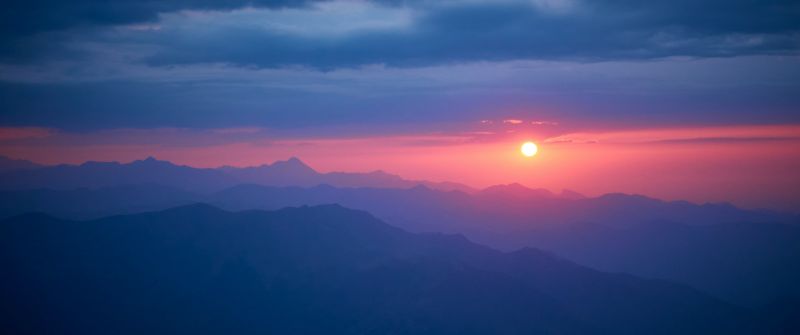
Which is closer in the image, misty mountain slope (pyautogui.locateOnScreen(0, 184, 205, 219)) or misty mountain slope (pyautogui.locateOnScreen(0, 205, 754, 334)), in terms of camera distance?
misty mountain slope (pyautogui.locateOnScreen(0, 205, 754, 334))

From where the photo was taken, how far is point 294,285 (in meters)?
133

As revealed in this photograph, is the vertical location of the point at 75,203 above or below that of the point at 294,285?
above

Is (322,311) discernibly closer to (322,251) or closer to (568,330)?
(322,251)

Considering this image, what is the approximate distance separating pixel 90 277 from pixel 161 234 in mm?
21642

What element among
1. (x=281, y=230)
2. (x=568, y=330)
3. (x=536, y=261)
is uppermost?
(x=281, y=230)

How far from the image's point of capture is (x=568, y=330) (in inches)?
4653

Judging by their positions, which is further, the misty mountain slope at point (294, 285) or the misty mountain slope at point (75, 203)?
the misty mountain slope at point (75, 203)

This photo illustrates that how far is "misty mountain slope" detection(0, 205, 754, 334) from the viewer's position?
109 meters

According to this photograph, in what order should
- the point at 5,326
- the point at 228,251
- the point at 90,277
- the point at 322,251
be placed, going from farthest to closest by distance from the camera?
the point at 322,251 → the point at 228,251 → the point at 90,277 → the point at 5,326

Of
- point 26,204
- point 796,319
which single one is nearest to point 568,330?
point 796,319

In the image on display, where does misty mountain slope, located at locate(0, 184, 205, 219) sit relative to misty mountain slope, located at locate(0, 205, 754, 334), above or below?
above

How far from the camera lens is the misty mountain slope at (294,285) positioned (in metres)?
109

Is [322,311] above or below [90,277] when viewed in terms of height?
below

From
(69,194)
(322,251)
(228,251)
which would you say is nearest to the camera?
(228,251)
